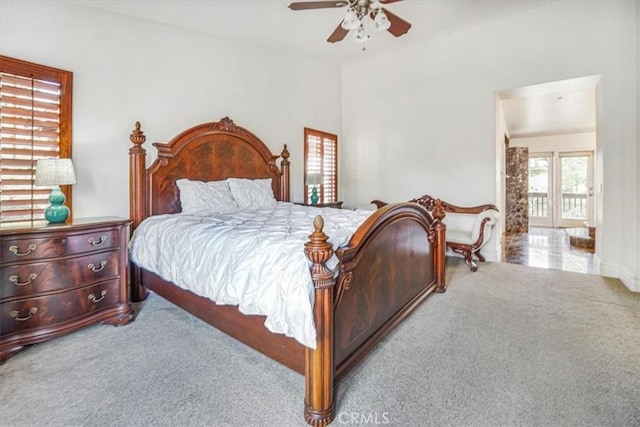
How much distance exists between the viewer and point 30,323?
2092 mm

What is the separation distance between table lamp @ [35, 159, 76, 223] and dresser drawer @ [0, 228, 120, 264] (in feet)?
0.88

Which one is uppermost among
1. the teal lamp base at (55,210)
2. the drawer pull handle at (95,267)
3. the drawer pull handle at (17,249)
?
the teal lamp base at (55,210)

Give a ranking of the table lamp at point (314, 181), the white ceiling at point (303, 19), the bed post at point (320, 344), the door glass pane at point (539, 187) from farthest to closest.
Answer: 1. the door glass pane at point (539, 187)
2. the table lamp at point (314, 181)
3. the white ceiling at point (303, 19)
4. the bed post at point (320, 344)

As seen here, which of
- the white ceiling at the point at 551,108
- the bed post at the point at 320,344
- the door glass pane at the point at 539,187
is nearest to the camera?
the bed post at the point at 320,344

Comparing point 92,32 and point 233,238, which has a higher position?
point 92,32

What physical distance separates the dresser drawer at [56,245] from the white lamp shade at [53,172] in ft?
1.48

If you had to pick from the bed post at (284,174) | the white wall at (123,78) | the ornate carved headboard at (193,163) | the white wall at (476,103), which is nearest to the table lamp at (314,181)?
the bed post at (284,174)

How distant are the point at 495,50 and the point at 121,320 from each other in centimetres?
528

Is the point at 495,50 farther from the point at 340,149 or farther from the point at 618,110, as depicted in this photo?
the point at 340,149

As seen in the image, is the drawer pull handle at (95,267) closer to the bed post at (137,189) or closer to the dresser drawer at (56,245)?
the dresser drawer at (56,245)

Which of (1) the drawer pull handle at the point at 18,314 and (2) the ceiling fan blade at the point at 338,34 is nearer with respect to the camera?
(1) the drawer pull handle at the point at 18,314

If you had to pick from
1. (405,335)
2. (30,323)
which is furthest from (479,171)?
(30,323)

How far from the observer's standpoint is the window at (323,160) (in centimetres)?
509

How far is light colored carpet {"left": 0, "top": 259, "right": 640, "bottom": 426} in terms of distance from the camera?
4.91 ft
